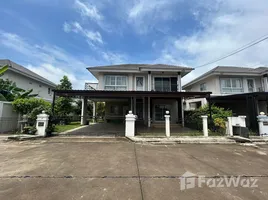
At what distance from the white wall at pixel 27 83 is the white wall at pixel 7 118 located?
21.3 ft

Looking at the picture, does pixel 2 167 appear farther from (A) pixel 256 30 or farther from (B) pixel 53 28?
(A) pixel 256 30

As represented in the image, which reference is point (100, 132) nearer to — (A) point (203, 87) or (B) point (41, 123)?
(B) point (41, 123)

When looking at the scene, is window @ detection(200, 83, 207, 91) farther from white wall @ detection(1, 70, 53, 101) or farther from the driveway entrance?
white wall @ detection(1, 70, 53, 101)

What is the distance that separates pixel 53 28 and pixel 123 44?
7.98 metres

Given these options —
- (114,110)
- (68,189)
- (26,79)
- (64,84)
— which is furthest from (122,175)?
(26,79)

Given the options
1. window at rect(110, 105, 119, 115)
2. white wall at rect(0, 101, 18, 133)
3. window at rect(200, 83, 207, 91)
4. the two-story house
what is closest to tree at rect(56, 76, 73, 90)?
the two-story house

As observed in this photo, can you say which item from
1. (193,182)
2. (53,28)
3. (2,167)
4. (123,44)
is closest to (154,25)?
(123,44)

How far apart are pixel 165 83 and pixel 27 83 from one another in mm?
18184

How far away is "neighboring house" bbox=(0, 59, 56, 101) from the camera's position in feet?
46.4

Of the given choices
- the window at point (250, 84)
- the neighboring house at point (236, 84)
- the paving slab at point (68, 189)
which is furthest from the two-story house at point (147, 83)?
the paving slab at point (68, 189)

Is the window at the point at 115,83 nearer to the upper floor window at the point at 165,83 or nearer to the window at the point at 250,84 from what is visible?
the upper floor window at the point at 165,83

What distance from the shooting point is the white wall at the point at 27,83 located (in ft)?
46.3

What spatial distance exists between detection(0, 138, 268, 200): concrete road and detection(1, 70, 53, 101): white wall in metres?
13.3

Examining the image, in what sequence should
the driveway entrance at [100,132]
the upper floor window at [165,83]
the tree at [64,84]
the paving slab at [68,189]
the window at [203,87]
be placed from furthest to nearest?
the window at [203,87], the tree at [64,84], the upper floor window at [165,83], the driveway entrance at [100,132], the paving slab at [68,189]
